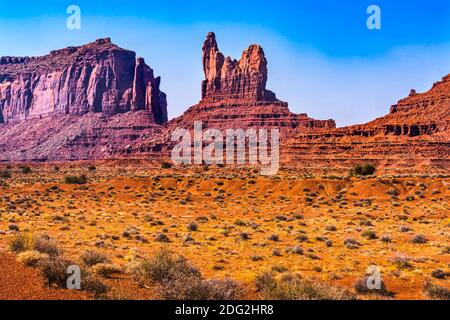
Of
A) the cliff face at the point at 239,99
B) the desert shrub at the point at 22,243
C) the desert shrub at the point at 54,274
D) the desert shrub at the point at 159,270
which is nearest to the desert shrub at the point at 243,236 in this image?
the desert shrub at the point at 159,270

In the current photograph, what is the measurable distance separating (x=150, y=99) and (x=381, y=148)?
122 meters

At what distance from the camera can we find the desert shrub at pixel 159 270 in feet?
39.2

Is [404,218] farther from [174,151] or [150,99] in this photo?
[150,99]

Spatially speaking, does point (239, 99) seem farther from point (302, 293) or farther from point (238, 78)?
point (302, 293)

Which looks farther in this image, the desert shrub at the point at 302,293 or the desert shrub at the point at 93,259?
the desert shrub at the point at 93,259

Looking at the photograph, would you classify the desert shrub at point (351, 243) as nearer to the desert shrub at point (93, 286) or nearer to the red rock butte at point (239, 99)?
the desert shrub at point (93, 286)

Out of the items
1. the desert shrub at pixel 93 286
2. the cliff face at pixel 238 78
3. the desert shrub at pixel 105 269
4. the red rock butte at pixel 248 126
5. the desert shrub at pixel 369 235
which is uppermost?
the cliff face at pixel 238 78

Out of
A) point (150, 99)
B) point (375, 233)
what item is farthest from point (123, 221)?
point (150, 99)

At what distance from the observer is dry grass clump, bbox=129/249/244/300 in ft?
31.9

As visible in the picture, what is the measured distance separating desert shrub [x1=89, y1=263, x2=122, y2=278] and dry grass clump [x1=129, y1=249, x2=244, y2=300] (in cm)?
60

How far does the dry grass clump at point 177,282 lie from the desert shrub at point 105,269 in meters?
0.60

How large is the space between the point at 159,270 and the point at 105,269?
191 centimetres

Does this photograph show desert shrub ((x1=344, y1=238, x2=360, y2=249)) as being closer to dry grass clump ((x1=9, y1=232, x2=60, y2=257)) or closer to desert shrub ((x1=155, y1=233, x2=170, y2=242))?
desert shrub ((x1=155, y1=233, x2=170, y2=242))

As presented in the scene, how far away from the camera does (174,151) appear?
14050 centimetres
